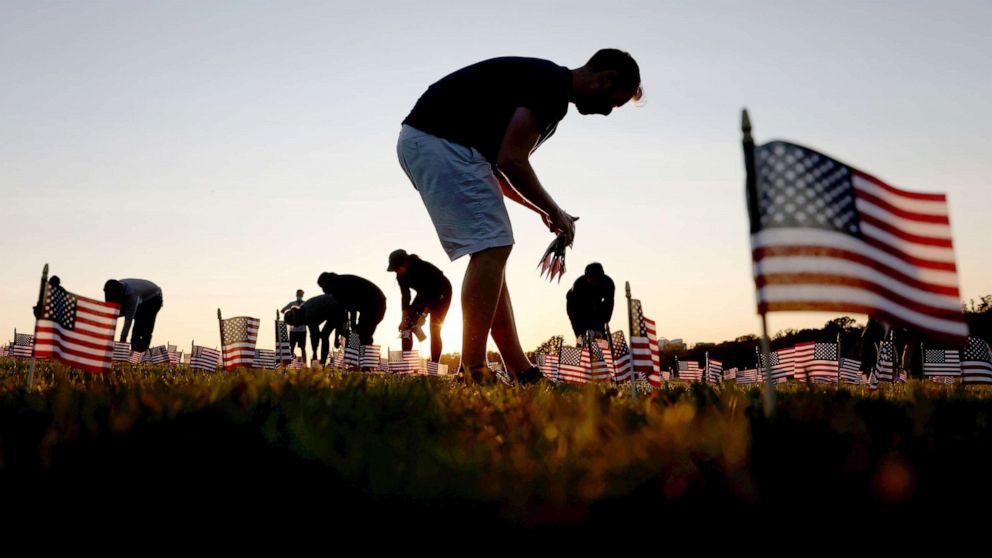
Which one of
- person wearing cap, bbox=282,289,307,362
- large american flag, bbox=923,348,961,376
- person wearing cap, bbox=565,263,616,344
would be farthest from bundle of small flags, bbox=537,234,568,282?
person wearing cap, bbox=282,289,307,362

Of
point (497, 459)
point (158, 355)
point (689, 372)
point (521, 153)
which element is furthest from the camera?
point (689, 372)

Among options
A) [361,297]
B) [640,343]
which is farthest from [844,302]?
[361,297]

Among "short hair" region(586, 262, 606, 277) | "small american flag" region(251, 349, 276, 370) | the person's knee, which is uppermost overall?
"short hair" region(586, 262, 606, 277)

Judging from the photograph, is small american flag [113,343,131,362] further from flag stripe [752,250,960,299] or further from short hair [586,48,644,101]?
flag stripe [752,250,960,299]

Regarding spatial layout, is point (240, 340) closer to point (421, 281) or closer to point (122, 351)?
point (421, 281)

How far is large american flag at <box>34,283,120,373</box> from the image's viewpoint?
7238mm

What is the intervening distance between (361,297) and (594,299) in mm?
4297

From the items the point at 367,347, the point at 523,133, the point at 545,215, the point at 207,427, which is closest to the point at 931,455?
the point at 207,427

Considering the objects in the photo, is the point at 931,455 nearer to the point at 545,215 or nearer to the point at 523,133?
the point at 523,133

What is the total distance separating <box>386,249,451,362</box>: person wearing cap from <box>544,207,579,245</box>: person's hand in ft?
26.6

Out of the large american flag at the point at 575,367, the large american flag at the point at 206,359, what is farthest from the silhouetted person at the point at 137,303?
the large american flag at the point at 575,367

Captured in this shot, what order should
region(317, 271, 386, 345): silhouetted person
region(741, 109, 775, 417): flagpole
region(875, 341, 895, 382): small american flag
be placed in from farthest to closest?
region(317, 271, 386, 345): silhouetted person
region(875, 341, 895, 382): small american flag
region(741, 109, 775, 417): flagpole

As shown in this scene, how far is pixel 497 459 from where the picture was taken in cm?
193

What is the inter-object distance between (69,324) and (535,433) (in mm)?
6450
